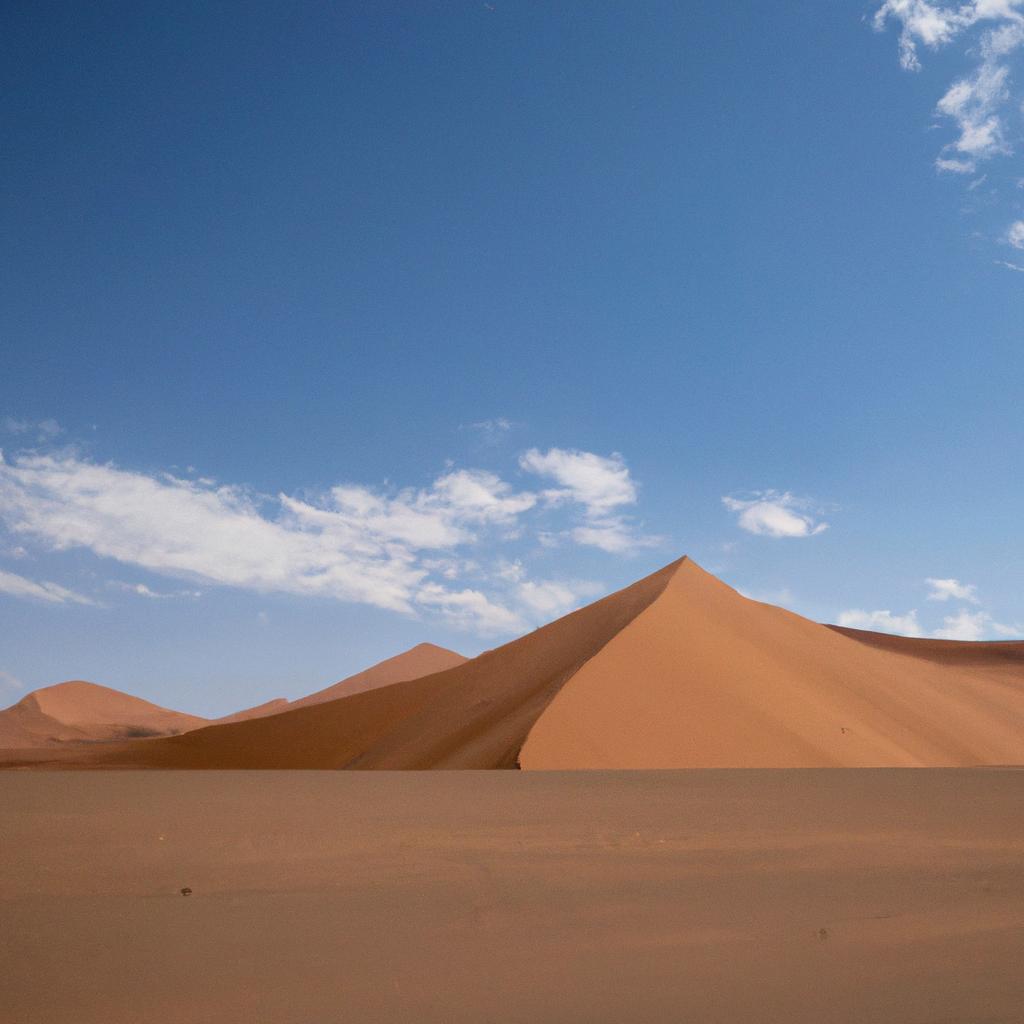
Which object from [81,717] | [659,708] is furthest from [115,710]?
[659,708]

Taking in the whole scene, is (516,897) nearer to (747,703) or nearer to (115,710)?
(747,703)

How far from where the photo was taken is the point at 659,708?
15953 millimetres

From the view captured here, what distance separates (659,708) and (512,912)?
12.9 meters

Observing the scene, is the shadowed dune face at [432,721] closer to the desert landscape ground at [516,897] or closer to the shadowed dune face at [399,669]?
the desert landscape ground at [516,897]

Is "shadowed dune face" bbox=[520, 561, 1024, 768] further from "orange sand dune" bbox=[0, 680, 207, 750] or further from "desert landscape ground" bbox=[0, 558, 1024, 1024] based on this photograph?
"orange sand dune" bbox=[0, 680, 207, 750]

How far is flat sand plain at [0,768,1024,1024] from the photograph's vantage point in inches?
97.5

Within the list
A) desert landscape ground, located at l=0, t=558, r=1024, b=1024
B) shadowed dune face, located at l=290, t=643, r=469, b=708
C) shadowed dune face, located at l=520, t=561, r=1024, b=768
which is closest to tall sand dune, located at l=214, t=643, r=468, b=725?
shadowed dune face, located at l=290, t=643, r=469, b=708

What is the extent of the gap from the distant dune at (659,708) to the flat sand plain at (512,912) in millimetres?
8392

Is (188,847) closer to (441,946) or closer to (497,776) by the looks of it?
(441,946)

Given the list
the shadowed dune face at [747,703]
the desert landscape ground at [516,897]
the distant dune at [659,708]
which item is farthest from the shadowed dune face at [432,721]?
the desert landscape ground at [516,897]

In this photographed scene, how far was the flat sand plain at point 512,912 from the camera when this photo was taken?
248 cm

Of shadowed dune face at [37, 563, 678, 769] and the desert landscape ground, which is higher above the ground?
shadowed dune face at [37, 563, 678, 769]

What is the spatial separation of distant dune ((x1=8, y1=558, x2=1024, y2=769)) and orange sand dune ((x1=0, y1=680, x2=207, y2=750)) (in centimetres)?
2766

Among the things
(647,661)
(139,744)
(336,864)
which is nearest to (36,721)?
(139,744)
